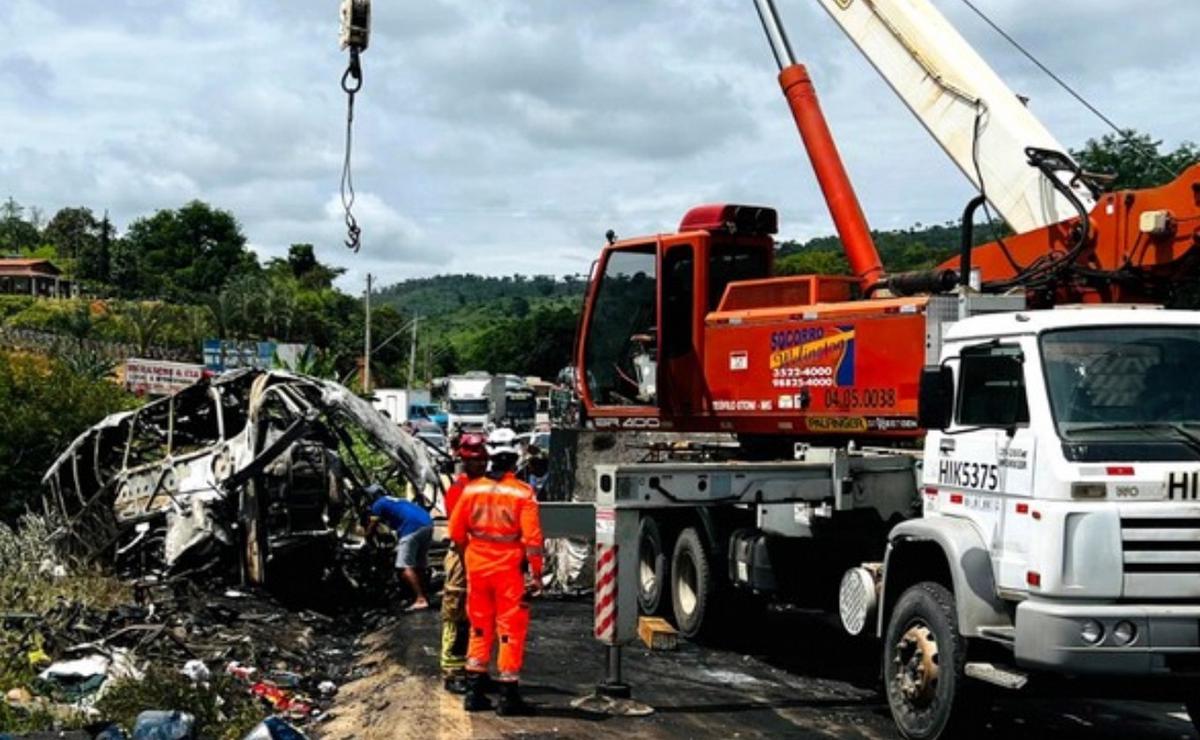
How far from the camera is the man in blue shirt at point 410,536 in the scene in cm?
1359

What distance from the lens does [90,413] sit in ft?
60.8

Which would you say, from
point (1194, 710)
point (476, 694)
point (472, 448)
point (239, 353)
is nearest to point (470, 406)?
point (239, 353)

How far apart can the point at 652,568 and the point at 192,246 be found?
288 feet

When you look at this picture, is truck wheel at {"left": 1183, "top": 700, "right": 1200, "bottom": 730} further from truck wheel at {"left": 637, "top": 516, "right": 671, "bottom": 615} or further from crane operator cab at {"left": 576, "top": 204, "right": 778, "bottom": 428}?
truck wheel at {"left": 637, "top": 516, "right": 671, "bottom": 615}

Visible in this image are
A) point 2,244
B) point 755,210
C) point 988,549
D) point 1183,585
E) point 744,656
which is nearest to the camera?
point 1183,585

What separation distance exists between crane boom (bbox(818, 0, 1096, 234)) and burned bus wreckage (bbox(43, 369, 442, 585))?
20.5ft

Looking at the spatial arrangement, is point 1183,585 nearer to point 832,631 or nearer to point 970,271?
point 970,271

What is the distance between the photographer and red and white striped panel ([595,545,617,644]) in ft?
28.6

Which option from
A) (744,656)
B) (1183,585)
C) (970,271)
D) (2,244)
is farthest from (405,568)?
(2,244)

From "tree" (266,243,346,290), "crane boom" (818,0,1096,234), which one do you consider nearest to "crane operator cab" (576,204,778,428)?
"crane boom" (818,0,1096,234)

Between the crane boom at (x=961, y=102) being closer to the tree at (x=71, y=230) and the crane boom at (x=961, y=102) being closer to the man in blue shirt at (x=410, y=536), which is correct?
the man in blue shirt at (x=410, y=536)

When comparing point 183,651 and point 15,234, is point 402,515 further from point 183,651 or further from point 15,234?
point 15,234

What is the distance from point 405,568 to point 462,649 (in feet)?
15.2

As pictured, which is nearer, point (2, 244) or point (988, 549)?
point (988, 549)
